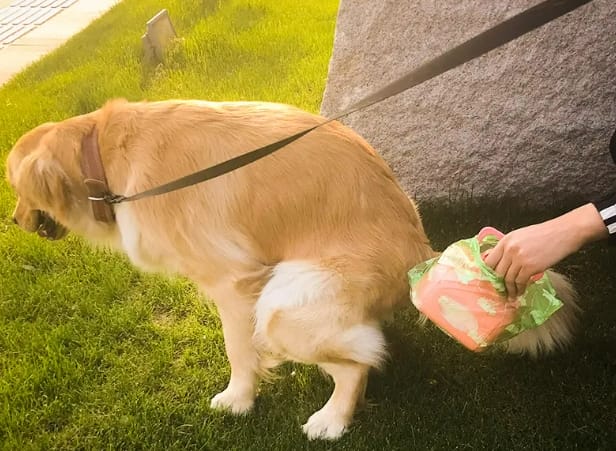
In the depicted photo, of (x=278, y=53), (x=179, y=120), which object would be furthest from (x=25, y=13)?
(x=179, y=120)

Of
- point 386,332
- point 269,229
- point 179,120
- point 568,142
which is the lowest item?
point 386,332

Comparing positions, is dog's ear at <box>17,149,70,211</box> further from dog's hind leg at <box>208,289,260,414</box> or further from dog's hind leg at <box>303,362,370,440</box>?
dog's hind leg at <box>303,362,370,440</box>

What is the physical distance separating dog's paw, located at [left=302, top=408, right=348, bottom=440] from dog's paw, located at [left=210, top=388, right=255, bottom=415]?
28cm

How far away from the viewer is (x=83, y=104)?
5.48 metres

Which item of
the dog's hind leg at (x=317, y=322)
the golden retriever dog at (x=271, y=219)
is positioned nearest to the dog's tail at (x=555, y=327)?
the golden retriever dog at (x=271, y=219)

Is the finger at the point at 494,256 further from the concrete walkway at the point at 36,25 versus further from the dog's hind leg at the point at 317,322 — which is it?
the concrete walkway at the point at 36,25

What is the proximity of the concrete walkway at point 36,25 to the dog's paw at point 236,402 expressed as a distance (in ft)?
15.1

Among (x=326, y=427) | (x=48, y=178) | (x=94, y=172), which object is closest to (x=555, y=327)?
(x=326, y=427)

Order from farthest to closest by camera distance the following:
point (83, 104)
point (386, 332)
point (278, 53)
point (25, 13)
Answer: point (25, 13) → point (278, 53) → point (83, 104) → point (386, 332)

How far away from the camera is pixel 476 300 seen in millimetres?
2131

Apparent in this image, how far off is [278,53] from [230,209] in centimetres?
373

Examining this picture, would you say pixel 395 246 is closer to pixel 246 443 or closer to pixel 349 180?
pixel 349 180

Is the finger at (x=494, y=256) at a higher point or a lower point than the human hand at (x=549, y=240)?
lower

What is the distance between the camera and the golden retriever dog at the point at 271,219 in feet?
8.19
